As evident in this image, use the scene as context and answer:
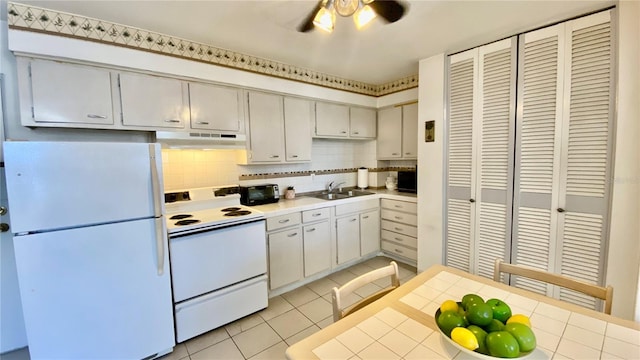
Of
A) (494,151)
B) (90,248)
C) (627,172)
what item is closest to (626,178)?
(627,172)

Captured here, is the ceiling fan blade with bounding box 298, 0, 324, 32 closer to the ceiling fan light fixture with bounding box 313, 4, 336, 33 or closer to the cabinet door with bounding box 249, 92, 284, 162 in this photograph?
the ceiling fan light fixture with bounding box 313, 4, 336, 33

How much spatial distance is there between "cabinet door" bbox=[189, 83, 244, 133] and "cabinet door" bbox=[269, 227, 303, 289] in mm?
1137

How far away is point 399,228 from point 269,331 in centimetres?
194

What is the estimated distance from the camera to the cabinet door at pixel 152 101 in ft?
6.64

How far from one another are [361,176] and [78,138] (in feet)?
10.3

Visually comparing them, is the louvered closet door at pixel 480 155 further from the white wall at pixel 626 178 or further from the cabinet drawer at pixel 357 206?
the cabinet drawer at pixel 357 206

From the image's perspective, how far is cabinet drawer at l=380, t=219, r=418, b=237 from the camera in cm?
314

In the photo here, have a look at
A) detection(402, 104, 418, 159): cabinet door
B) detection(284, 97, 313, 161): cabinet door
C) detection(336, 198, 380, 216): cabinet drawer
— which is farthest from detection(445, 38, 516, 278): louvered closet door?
detection(284, 97, 313, 161): cabinet door

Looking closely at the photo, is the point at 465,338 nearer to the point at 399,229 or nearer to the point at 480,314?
the point at 480,314

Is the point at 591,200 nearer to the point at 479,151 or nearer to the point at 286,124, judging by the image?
the point at 479,151

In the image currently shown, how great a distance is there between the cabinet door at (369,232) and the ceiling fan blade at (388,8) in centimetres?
234

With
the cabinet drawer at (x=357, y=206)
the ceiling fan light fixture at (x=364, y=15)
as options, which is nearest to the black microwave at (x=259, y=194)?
the cabinet drawer at (x=357, y=206)

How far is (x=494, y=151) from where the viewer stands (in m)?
2.32

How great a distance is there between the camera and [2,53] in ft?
5.97
